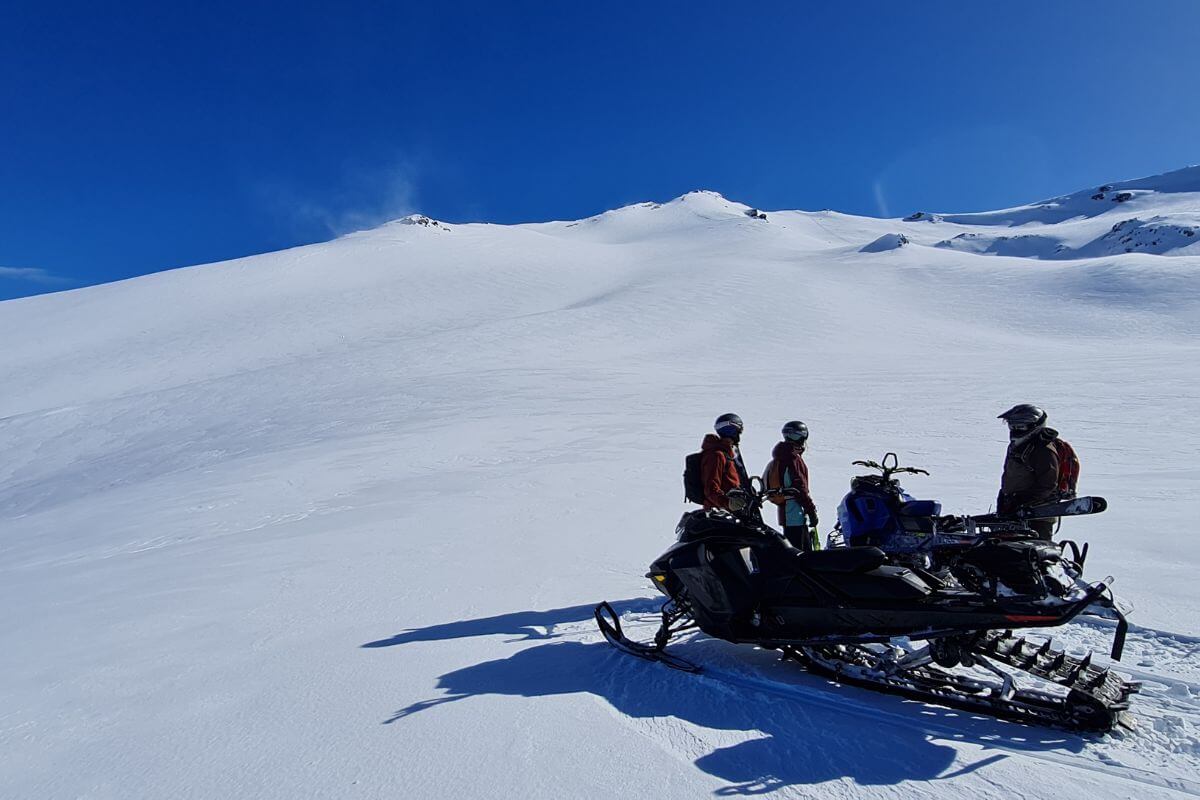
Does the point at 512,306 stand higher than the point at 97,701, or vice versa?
the point at 512,306

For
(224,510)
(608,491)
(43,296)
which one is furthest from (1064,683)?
(43,296)

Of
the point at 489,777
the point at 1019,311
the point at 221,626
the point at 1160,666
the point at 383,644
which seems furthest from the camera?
the point at 1019,311

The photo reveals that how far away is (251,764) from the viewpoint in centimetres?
313

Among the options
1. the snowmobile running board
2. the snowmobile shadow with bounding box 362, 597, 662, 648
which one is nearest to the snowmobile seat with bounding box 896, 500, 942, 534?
the snowmobile running board

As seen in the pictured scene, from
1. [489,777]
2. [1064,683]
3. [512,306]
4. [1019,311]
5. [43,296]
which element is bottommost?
[489,777]

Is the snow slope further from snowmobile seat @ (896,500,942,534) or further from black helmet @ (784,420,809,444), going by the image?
black helmet @ (784,420,809,444)

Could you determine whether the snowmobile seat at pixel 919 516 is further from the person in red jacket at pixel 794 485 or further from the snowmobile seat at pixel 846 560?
the person in red jacket at pixel 794 485

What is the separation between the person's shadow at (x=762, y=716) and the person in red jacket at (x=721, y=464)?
1.23m

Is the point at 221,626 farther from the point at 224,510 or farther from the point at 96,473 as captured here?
the point at 96,473

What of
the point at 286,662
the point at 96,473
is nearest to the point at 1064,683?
the point at 286,662

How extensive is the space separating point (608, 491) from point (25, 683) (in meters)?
6.41

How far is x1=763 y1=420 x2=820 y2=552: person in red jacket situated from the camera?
543 cm

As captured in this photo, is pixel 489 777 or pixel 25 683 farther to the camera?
pixel 25 683

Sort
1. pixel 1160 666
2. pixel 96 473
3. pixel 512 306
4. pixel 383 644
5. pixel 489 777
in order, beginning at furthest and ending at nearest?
pixel 512 306 < pixel 96 473 < pixel 383 644 < pixel 1160 666 < pixel 489 777
